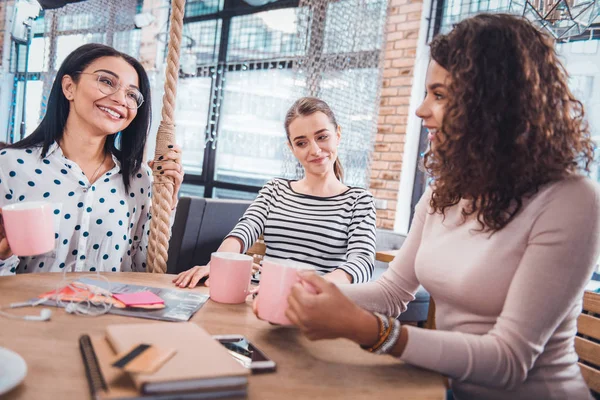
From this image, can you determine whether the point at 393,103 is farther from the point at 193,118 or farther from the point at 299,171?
the point at 193,118

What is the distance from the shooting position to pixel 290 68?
16.8 feet

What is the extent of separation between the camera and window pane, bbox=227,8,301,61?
4996 millimetres

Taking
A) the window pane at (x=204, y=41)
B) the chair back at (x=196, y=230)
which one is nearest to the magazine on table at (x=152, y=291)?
the chair back at (x=196, y=230)

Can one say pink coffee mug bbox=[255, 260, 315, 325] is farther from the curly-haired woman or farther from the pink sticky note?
the pink sticky note

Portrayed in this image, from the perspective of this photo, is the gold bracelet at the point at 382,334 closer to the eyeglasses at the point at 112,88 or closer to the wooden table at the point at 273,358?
the wooden table at the point at 273,358

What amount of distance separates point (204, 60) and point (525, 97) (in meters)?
5.45

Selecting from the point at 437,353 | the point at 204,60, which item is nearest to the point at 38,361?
the point at 437,353

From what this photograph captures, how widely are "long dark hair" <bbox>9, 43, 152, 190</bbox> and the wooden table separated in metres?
0.67

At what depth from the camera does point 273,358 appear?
2.57 ft

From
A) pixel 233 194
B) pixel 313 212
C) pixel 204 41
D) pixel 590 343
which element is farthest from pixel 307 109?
pixel 204 41

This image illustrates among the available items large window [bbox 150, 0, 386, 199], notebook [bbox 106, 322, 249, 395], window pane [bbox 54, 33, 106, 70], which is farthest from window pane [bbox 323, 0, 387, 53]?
window pane [bbox 54, 33, 106, 70]

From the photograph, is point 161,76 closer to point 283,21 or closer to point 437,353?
point 283,21

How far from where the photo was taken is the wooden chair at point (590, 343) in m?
1.23

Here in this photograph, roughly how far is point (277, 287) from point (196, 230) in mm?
1573
